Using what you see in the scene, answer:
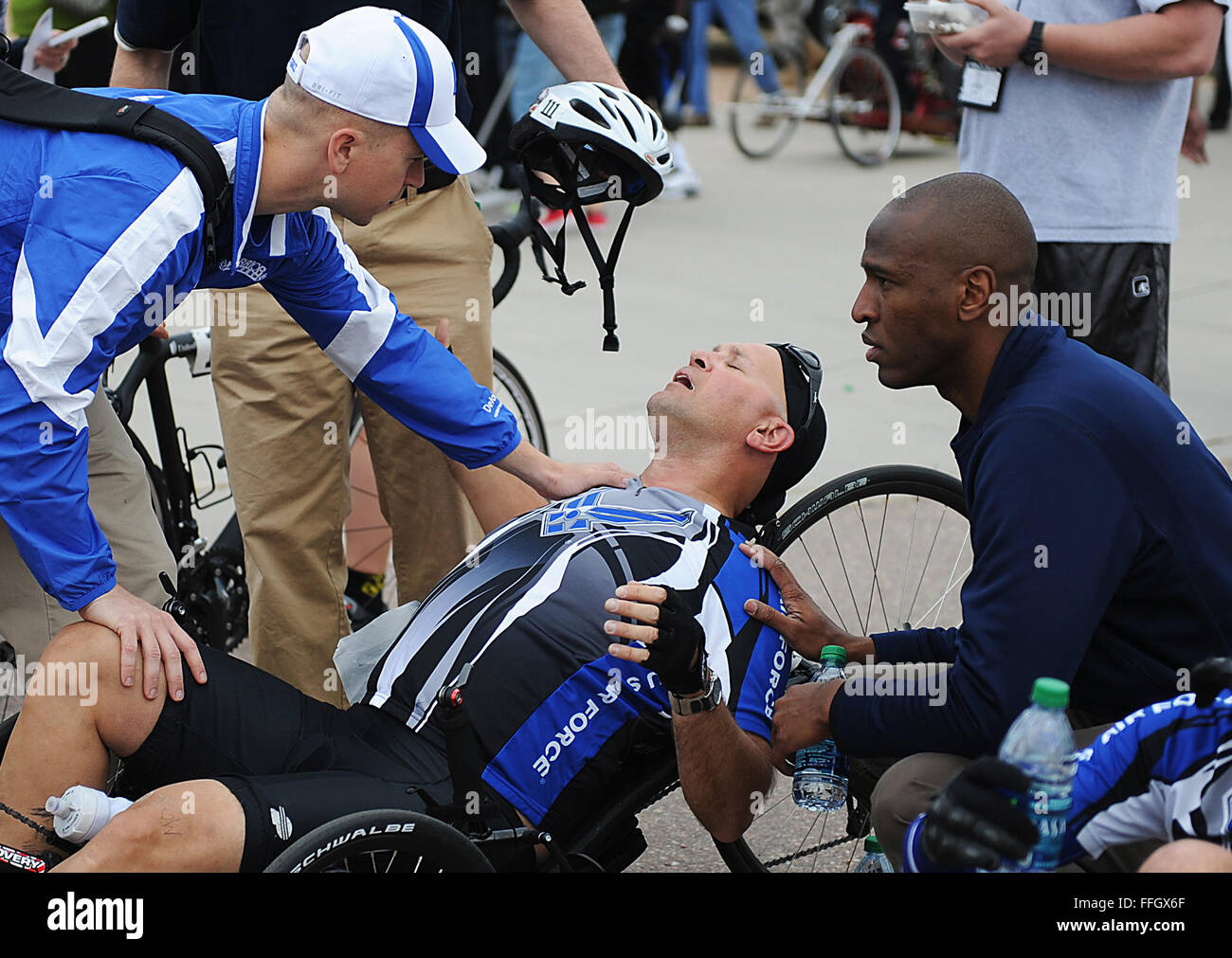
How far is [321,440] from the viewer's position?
3.59 metres

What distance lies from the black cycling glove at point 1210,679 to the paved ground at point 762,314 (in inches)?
55.5

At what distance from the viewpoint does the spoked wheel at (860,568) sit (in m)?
Result: 3.36

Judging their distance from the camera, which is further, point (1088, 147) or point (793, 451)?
Answer: point (1088, 147)

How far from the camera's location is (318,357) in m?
3.52

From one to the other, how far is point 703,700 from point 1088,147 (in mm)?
2001

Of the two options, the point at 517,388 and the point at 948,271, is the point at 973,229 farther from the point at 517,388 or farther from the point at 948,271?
the point at 517,388

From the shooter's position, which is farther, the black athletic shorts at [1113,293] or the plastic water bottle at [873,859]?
the black athletic shorts at [1113,293]

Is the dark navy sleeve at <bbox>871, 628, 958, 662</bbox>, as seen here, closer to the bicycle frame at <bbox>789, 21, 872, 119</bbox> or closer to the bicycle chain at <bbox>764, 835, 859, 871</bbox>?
the bicycle chain at <bbox>764, 835, 859, 871</bbox>

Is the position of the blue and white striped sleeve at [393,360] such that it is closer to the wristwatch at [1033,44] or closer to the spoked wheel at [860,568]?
the spoked wheel at [860,568]

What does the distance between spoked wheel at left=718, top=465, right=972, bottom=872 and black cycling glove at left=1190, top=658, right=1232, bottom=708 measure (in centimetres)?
89
